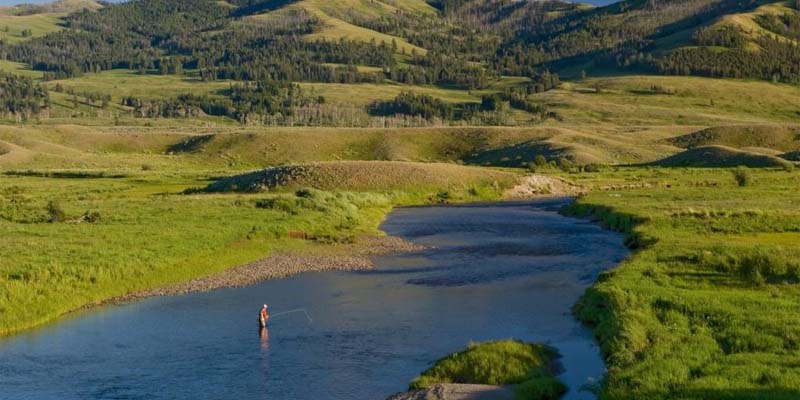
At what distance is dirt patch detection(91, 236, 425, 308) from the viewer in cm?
4738

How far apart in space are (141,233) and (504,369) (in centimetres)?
3755

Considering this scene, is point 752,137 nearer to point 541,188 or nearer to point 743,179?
point 743,179

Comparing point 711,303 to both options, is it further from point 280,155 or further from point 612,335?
point 280,155

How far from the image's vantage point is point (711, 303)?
3562 cm

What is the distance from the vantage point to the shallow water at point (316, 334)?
30.3m

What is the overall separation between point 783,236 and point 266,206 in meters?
45.3

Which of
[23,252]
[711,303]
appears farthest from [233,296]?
[711,303]

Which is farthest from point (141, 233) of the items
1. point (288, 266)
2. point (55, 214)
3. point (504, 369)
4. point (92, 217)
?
point (504, 369)

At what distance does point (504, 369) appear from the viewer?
30266 millimetres

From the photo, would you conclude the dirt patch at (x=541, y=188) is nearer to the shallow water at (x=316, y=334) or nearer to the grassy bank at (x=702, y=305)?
the grassy bank at (x=702, y=305)

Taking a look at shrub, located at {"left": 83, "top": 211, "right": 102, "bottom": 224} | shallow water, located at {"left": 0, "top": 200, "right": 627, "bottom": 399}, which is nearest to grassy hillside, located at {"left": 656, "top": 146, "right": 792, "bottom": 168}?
shallow water, located at {"left": 0, "top": 200, "right": 627, "bottom": 399}

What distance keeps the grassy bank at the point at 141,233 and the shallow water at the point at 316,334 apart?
3.15m

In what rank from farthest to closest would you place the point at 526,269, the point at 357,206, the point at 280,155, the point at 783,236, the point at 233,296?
the point at 280,155 → the point at 357,206 → the point at 783,236 → the point at 526,269 → the point at 233,296

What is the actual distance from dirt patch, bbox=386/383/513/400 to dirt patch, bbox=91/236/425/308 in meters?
22.5
